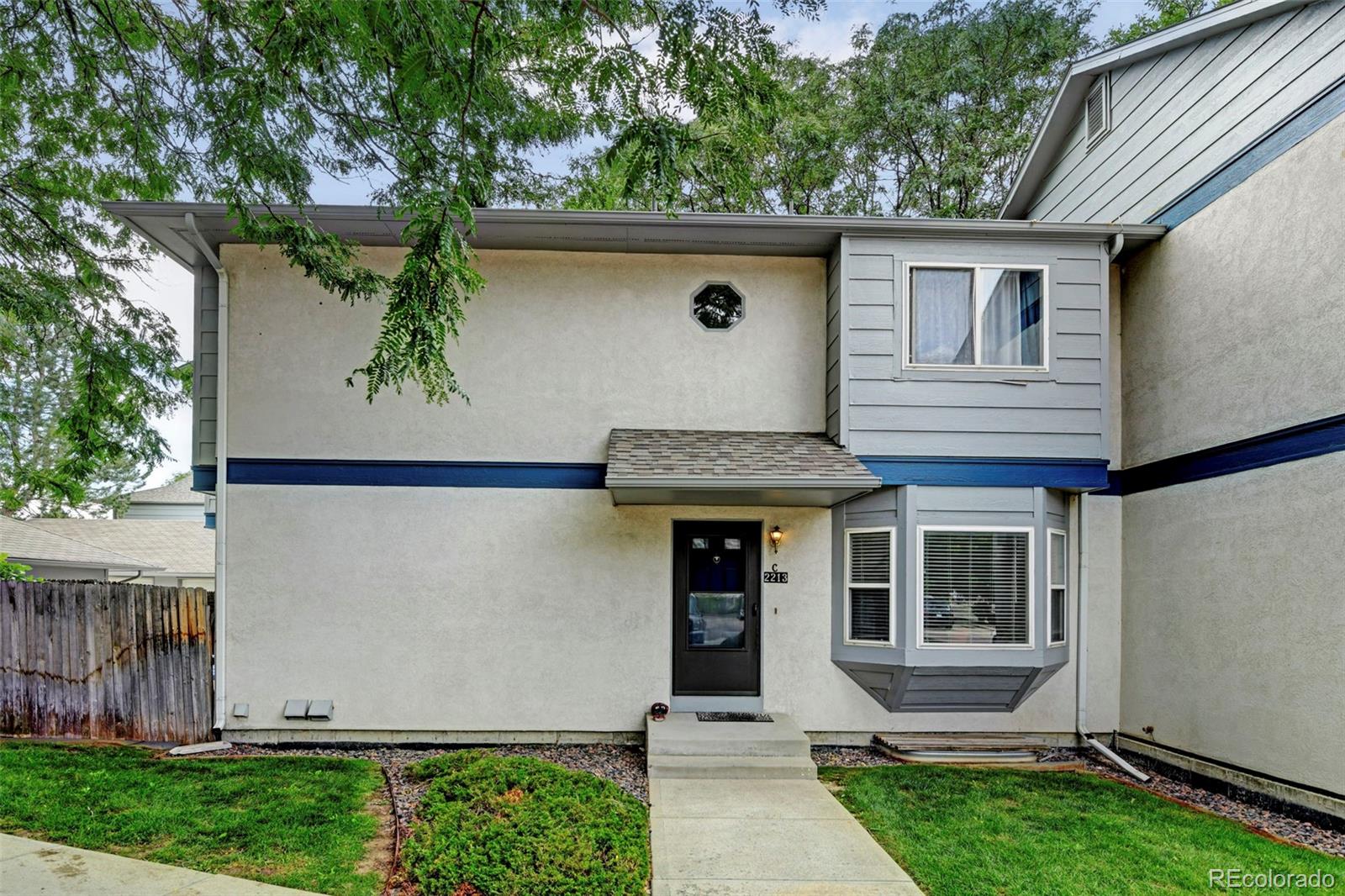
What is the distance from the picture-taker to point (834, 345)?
658 centimetres

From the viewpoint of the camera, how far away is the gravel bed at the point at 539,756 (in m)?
5.57

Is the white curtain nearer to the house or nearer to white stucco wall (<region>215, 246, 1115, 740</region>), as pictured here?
the house

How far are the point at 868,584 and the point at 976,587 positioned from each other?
909 millimetres

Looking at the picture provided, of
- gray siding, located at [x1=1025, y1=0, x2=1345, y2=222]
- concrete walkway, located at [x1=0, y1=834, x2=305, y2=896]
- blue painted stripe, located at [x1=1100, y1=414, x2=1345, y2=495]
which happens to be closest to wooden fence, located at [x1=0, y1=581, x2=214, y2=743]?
concrete walkway, located at [x1=0, y1=834, x2=305, y2=896]

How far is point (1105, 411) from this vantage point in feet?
20.9

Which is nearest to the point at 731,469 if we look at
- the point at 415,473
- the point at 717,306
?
the point at 717,306

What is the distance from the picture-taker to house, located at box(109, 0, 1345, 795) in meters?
6.12

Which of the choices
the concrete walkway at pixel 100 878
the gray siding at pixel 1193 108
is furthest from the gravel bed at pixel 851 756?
the gray siding at pixel 1193 108

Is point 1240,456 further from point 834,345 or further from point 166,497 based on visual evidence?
point 166,497

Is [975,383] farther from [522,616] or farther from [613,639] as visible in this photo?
[522,616]

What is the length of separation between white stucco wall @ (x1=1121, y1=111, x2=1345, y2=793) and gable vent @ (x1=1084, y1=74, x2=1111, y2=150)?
209cm

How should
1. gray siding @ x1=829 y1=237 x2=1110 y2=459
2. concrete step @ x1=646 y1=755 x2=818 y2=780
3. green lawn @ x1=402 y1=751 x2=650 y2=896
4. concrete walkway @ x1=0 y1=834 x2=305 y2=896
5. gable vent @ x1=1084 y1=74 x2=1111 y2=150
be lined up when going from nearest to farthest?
1. concrete walkway @ x1=0 y1=834 x2=305 y2=896
2. green lawn @ x1=402 y1=751 x2=650 y2=896
3. concrete step @ x1=646 y1=755 x2=818 y2=780
4. gray siding @ x1=829 y1=237 x2=1110 y2=459
5. gable vent @ x1=1084 y1=74 x2=1111 y2=150

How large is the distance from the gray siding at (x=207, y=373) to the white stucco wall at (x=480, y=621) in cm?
58

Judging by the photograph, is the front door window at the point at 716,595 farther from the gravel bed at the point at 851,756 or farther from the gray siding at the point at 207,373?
the gray siding at the point at 207,373
